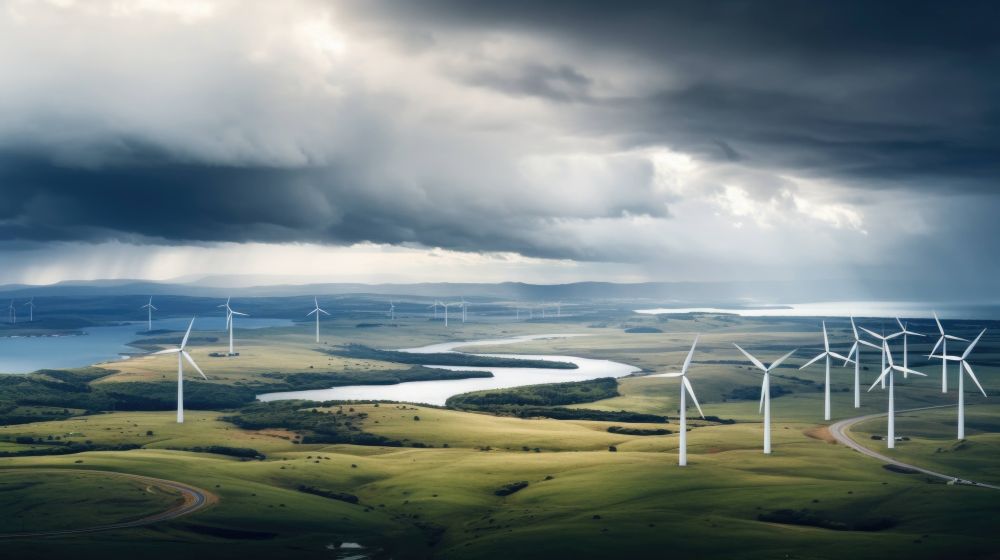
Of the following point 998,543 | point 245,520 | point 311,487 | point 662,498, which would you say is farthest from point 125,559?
point 998,543

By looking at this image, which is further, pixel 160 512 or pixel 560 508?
pixel 560 508

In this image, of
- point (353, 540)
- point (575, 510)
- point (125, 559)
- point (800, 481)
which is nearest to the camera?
point (125, 559)

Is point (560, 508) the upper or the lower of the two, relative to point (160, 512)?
lower

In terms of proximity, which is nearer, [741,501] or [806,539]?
[806,539]

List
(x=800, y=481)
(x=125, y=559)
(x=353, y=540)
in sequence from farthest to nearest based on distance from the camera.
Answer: (x=800, y=481)
(x=353, y=540)
(x=125, y=559)

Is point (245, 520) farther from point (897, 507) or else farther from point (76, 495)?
point (897, 507)

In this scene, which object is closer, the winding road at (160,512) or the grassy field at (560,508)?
the grassy field at (560,508)

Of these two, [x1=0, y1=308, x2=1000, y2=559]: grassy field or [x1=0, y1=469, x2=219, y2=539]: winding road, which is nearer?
[x1=0, y1=308, x2=1000, y2=559]: grassy field
